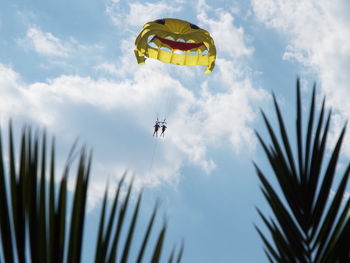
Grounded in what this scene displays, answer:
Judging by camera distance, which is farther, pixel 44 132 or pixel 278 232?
pixel 278 232

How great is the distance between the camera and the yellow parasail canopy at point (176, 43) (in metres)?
32.7

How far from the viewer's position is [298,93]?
291 cm

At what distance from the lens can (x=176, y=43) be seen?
34.8 meters

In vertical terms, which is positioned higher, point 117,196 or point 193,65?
point 193,65

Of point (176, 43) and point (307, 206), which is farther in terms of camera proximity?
point (176, 43)

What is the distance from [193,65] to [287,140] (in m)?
33.1

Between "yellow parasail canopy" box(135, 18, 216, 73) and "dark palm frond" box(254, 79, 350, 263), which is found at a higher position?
"yellow parasail canopy" box(135, 18, 216, 73)

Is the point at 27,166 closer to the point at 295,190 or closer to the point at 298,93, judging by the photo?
the point at 295,190

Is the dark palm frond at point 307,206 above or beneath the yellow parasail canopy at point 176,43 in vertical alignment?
beneath

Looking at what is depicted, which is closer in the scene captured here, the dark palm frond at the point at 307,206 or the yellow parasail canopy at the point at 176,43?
the dark palm frond at the point at 307,206

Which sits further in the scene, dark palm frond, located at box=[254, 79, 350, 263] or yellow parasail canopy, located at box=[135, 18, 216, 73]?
yellow parasail canopy, located at box=[135, 18, 216, 73]

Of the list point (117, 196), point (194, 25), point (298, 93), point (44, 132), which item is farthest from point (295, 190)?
point (194, 25)

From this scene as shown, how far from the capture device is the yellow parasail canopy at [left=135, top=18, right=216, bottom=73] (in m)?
32.7

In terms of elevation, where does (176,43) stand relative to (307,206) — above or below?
above
